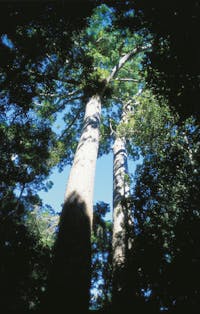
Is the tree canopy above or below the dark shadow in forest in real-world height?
above

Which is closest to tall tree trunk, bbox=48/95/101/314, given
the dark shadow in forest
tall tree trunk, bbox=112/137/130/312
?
the dark shadow in forest

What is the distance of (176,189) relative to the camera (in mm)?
6246

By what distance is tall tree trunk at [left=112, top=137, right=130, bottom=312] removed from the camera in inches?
195

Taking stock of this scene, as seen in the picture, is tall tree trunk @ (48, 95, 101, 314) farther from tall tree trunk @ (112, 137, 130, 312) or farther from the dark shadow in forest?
tall tree trunk @ (112, 137, 130, 312)

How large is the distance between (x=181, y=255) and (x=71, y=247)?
2.27 meters

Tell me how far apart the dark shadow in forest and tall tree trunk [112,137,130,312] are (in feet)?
4.95

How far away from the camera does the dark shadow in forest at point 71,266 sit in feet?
10.2

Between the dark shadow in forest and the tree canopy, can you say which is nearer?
the dark shadow in forest

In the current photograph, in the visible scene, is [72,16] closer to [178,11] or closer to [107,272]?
[178,11]

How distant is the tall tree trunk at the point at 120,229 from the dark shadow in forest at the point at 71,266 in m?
1.51

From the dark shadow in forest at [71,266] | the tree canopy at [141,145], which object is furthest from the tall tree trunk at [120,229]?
the dark shadow in forest at [71,266]

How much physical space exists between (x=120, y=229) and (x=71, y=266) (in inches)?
208

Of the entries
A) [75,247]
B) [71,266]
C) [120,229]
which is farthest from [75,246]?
[120,229]

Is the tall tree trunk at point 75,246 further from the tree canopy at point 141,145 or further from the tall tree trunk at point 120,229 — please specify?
the tall tree trunk at point 120,229
